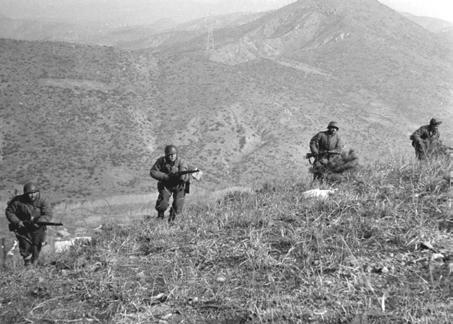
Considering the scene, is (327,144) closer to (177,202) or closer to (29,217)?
(177,202)

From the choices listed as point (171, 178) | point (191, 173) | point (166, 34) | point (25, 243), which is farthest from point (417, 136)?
point (166, 34)

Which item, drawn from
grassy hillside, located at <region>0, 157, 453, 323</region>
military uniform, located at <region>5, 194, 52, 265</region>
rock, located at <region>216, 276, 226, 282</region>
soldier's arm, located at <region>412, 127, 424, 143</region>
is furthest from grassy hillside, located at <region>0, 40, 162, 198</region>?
rock, located at <region>216, 276, 226, 282</region>

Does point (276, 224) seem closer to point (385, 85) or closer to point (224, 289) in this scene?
point (224, 289)

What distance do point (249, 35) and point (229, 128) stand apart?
54700 mm

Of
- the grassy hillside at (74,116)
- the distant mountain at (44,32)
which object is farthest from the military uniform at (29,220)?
the distant mountain at (44,32)

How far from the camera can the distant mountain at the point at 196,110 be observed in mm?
30172

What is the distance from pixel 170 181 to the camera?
790cm

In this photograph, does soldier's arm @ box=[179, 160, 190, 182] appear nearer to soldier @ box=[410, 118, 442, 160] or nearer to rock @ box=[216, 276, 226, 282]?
rock @ box=[216, 276, 226, 282]

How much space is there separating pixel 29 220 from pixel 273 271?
552cm

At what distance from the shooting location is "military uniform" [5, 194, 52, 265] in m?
7.58

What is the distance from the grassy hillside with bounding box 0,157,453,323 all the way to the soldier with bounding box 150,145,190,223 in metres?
2.69

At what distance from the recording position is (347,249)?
3.59 metres

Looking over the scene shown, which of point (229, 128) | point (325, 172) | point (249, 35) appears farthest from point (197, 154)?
point (249, 35)

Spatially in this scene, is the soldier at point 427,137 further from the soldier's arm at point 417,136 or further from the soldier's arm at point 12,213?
the soldier's arm at point 12,213
